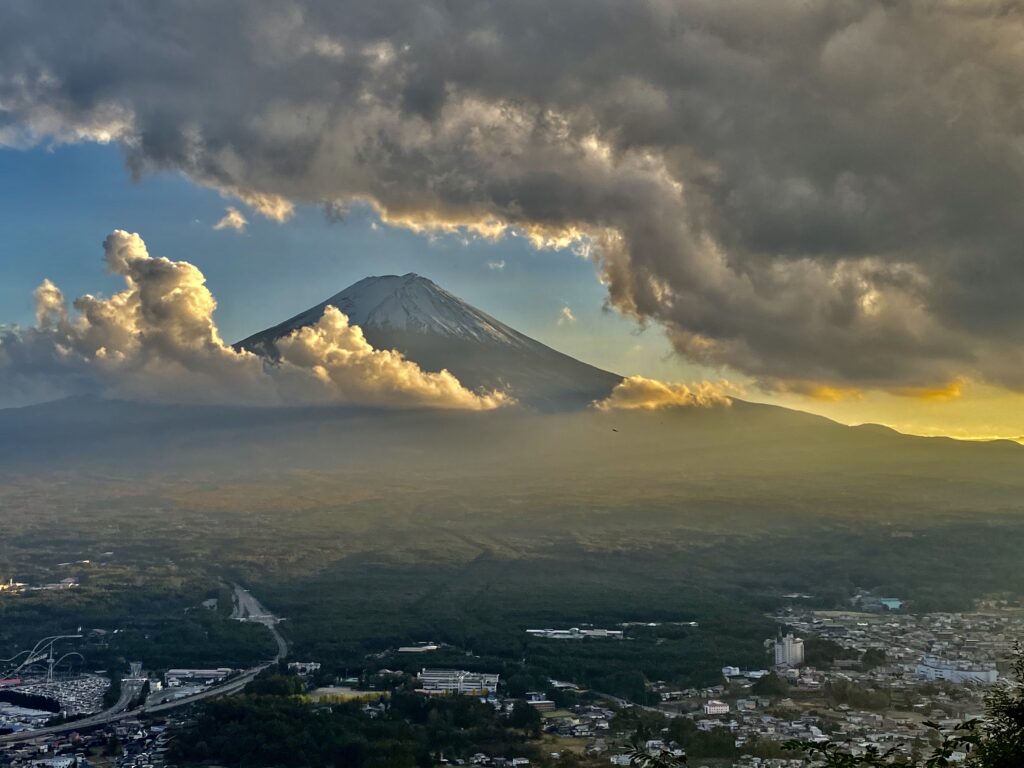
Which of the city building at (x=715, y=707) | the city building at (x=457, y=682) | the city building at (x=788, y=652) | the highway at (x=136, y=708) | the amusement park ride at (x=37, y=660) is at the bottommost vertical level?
the amusement park ride at (x=37, y=660)

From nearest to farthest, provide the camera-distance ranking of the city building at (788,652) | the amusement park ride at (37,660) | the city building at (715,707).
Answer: the city building at (715,707) < the city building at (788,652) < the amusement park ride at (37,660)

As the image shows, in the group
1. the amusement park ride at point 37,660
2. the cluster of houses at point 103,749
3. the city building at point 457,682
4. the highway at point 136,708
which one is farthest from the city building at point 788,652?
the amusement park ride at point 37,660

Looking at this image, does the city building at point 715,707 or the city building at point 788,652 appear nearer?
the city building at point 715,707

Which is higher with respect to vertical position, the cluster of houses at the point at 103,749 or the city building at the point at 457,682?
the city building at the point at 457,682

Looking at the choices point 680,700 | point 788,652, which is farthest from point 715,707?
point 788,652

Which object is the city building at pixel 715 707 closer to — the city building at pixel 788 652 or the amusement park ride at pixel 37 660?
the city building at pixel 788 652

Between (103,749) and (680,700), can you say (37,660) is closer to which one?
(103,749)

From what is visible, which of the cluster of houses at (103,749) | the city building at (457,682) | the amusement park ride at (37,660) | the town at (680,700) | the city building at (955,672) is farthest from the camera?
the amusement park ride at (37,660)
